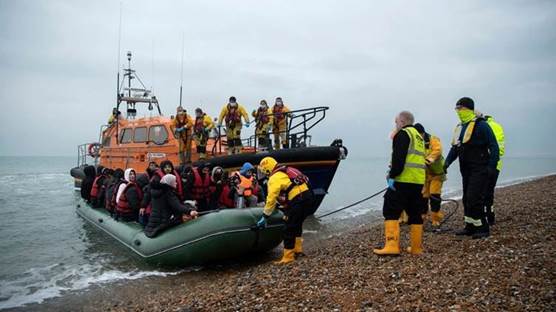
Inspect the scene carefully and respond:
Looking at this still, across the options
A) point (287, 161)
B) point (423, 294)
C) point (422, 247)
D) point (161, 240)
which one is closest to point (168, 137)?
point (287, 161)

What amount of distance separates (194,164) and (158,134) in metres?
1.98

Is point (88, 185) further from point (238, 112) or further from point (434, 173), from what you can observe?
point (434, 173)

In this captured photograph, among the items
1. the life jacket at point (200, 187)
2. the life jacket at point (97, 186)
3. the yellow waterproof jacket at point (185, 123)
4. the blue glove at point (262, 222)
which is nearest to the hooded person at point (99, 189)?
the life jacket at point (97, 186)

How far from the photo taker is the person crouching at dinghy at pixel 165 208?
5789 mm

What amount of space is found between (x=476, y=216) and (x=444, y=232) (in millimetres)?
958

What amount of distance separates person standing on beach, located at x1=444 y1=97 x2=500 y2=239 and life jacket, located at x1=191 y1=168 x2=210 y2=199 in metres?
3.98

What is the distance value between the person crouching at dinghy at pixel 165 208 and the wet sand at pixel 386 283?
764 mm

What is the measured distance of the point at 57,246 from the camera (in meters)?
8.27

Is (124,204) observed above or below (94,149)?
below

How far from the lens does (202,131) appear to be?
31.7 feet

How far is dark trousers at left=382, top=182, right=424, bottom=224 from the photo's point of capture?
4.23m

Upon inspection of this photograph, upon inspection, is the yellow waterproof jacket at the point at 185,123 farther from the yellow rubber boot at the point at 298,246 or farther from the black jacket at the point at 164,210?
the yellow rubber boot at the point at 298,246

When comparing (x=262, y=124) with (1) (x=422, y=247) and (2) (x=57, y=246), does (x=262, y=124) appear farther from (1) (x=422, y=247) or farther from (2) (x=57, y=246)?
(1) (x=422, y=247)

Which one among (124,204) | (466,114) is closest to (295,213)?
(466,114)
